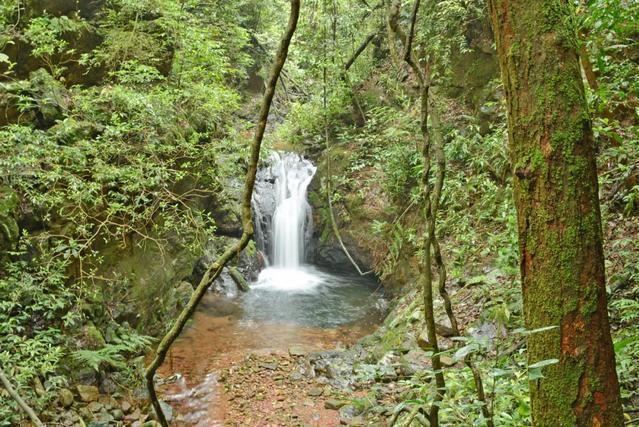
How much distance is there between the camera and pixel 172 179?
696 cm

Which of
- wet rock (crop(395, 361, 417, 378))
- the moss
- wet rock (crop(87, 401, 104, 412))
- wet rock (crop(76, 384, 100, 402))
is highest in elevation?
the moss

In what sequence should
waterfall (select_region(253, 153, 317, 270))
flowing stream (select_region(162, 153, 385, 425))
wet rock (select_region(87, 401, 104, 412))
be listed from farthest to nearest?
waterfall (select_region(253, 153, 317, 270)) < flowing stream (select_region(162, 153, 385, 425)) < wet rock (select_region(87, 401, 104, 412))

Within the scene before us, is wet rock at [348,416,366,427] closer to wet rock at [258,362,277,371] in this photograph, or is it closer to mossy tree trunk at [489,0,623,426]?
wet rock at [258,362,277,371]

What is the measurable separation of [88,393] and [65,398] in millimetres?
311

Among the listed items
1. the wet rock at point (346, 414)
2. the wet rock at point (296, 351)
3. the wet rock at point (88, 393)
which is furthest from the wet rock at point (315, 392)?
the wet rock at point (88, 393)

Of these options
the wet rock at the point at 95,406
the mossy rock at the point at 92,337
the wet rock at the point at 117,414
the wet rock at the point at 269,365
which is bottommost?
the wet rock at the point at 269,365

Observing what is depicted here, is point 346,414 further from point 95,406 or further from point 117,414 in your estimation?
point 95,406

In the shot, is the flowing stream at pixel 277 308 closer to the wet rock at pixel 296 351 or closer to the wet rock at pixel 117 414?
the wet rock at pixel 296 351

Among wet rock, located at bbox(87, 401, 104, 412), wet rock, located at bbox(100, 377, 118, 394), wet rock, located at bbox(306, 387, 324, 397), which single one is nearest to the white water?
wet rock, located at bbox(306, 387, 324, 397)

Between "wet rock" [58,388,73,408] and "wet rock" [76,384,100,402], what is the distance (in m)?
0.16

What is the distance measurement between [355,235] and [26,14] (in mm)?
7470

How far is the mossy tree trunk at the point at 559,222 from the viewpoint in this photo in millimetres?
1253

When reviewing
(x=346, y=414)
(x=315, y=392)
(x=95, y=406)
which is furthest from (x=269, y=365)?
(x=95, y=406)

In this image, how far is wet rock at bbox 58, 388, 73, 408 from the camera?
15.2 feet
